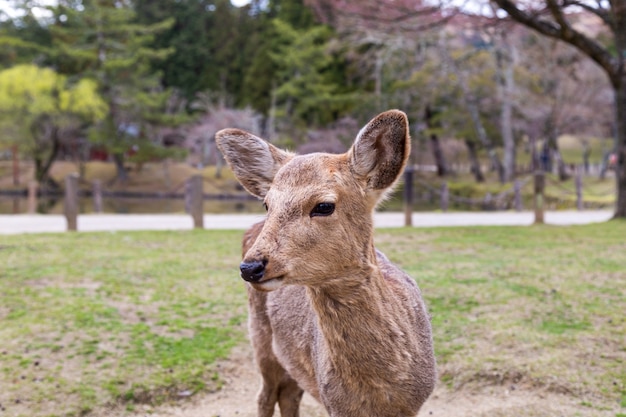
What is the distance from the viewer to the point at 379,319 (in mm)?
2445

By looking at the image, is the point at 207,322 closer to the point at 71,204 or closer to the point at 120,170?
the point at 71,204

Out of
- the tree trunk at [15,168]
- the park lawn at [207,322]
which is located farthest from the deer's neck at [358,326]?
the tree trunk at [15,168]

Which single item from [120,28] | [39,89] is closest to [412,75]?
[120,28]

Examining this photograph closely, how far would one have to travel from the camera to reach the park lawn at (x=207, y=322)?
418 centimetres

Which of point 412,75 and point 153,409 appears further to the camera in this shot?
point 412,75

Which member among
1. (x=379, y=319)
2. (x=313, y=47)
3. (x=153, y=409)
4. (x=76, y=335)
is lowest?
(x=153, y=409)

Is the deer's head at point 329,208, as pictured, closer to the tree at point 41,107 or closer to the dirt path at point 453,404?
the dirt path at point 453,404

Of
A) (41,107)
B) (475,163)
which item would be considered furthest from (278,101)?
(41,107)

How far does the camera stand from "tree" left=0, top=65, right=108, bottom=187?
31.7m

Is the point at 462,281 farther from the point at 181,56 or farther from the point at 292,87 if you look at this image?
the point at 181,56

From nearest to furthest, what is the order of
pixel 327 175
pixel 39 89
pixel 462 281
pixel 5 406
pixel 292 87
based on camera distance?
pixel 327 175 < pixel 5 406 < pixel 462 281 < pixel 39 89 < pixel 292 87

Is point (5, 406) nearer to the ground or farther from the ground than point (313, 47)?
nearer to the ground

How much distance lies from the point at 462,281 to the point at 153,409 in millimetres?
3442

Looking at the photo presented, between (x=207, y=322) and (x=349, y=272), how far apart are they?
3274 mm
